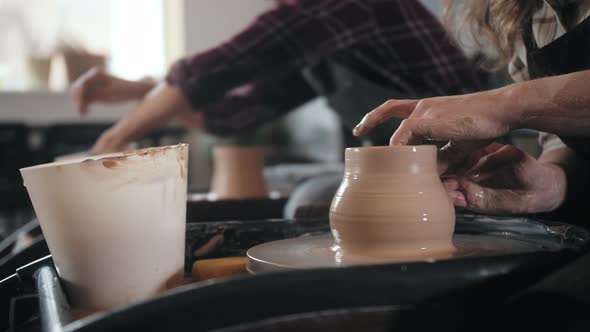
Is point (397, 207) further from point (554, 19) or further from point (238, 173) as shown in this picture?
point (238, 173)

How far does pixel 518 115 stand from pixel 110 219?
42cm

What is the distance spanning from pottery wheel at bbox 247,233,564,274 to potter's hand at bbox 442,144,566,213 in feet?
0.23

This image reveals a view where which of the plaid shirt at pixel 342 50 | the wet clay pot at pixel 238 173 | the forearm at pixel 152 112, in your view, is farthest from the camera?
the wet clay pot at pixel 238 173

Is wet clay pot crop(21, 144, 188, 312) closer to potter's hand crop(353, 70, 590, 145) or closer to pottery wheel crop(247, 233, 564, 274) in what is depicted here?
pottery wheel crop(247, 233, 564, 274)

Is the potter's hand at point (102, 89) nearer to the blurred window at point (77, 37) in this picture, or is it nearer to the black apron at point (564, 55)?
the black apron at point (564, 55)

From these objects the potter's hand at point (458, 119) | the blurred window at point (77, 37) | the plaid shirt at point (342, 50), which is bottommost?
the potter's hand at point (458, 119)

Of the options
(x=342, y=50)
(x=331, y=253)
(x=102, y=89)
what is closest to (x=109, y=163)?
(x=331, y=253)

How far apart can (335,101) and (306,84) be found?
0.68 feet

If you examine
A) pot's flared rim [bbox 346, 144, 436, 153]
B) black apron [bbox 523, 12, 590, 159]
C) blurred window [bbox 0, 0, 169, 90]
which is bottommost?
pot's flared rim [bbox 346, 144, 436, 153]

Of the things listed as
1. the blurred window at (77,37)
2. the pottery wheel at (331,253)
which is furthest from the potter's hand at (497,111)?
the blurred window at (77,37)

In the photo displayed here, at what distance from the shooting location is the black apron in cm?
70

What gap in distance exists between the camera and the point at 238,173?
1640 millimetres

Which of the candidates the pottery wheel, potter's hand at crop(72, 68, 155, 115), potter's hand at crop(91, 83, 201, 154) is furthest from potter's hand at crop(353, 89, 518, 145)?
potter's hand at crop(72, 68, 155, 115)

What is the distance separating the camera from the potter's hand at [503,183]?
0.71 meters
